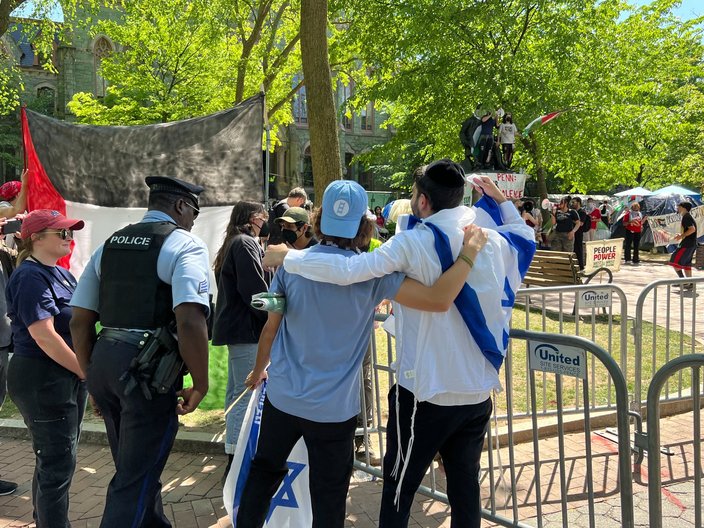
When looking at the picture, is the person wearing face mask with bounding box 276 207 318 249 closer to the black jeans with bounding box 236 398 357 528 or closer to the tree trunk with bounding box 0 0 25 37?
the black jeans with bounding box 236 398 357 528

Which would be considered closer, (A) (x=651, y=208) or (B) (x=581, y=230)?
(B) (x=581, y=230)

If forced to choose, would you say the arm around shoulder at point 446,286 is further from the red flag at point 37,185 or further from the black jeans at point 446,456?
the red flag at point 37,185

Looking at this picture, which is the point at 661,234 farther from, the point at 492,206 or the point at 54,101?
the point at 54,101

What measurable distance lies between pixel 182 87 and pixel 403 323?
21.5 m

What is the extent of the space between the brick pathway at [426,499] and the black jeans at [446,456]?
862 mm

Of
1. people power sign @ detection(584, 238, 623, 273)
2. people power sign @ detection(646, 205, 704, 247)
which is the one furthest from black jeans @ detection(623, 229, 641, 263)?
people power sign @ detection(584, 238, 623, 273)

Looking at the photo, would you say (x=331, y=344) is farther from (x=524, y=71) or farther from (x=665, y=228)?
(x=665, y=228)

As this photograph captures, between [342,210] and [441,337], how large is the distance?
26.2 inches

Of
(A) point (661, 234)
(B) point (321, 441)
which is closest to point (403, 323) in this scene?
(B) point (321, 441)

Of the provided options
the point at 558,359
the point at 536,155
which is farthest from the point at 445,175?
the point at 536,155

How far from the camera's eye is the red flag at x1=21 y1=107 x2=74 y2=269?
521cm

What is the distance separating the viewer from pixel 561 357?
275 centimetres

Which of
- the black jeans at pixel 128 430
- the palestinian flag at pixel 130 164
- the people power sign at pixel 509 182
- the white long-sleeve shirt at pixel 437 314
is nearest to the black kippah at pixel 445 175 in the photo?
the white long-sleeve shirt at pixel 437 314

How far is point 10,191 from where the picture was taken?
15.8 ft
